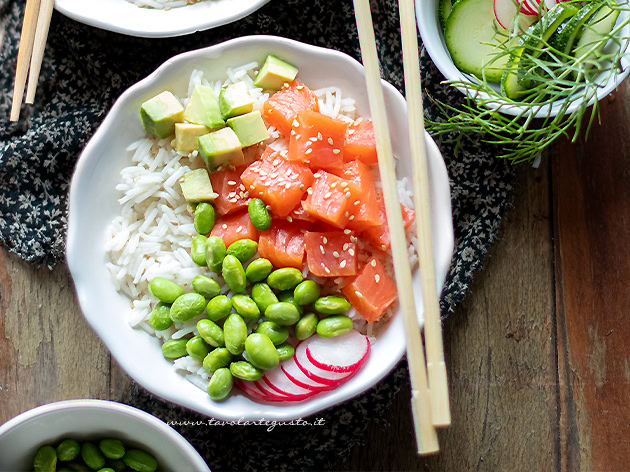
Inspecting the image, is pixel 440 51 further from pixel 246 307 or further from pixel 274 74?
pixel 246 307

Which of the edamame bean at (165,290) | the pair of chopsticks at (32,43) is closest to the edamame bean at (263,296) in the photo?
the edamame bean at (165,290)

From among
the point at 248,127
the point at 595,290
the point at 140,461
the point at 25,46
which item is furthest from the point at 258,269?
the point at 595,290

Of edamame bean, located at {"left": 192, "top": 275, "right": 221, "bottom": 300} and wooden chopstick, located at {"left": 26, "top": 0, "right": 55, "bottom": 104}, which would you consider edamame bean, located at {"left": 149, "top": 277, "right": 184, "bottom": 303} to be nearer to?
edamame bean, located at {"left": 192, "top": 275, "right": 221, "bottom": 300}


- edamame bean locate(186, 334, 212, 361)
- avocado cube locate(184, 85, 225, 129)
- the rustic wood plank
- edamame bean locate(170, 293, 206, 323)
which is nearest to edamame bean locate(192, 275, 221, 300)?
edamame bean locate(170, 293, 206, 323)

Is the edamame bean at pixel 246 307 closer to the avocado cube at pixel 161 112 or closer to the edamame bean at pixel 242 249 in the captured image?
the edamame bean at pixel 242 249

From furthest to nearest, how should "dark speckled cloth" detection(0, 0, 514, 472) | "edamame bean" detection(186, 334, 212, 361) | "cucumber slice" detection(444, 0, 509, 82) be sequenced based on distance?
"dark speckled cloth" detection(0, 0, 514, 472) → "cucumber slice" detection(444, 0, 509, 82) → "edamame bean" detection(186, 334, 212, 361)

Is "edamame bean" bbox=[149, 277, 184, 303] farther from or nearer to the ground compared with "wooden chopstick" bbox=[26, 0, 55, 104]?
nearer to the ground
